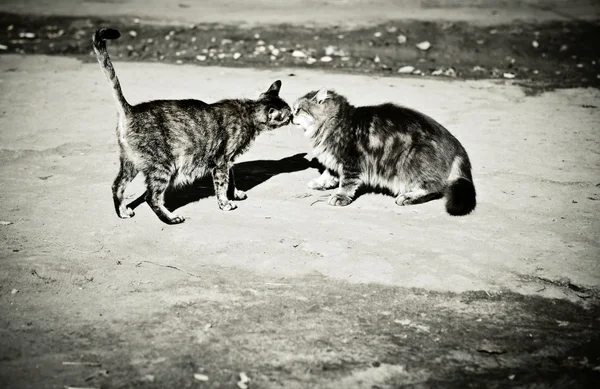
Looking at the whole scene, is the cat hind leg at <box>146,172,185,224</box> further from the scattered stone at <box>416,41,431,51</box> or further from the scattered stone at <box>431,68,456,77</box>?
the scattered stone at <box>416,41,431,51</box>

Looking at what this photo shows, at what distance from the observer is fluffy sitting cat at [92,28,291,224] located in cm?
537

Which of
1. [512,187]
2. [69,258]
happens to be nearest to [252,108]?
[69,258]

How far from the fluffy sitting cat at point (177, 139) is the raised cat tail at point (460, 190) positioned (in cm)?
206

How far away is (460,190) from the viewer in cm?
578

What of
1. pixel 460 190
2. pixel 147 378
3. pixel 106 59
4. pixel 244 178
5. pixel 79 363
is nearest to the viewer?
pixel 147 378

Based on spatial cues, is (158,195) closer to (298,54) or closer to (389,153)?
(389,153)

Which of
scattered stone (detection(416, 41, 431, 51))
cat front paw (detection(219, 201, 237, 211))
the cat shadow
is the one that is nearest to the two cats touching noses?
cat front paw (detection(219, 201, 237, 211))

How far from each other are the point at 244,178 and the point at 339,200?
1331mm

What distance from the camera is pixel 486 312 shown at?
166 inches

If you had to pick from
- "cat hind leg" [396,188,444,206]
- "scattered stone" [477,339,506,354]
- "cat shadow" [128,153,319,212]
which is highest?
"cat hind leg" [396,188,444,206]

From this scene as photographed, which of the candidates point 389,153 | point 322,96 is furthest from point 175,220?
point 389,153

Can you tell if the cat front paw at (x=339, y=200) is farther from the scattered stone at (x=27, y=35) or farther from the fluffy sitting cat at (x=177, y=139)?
the scattered stone at (x=27, y=35)

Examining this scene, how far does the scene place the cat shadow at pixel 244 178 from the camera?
618cm

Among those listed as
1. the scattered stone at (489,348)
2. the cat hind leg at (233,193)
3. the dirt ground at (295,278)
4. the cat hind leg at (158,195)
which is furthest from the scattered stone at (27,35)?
the scattered stone at (489,348)
